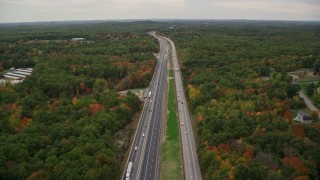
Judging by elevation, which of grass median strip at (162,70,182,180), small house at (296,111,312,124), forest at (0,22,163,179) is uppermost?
forest at (0,22,163,179)

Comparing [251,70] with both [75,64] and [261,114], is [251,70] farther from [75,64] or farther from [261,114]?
[75,64]

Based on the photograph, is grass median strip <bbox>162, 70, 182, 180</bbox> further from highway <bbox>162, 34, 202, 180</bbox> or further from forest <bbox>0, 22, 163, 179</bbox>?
forest <bbox>0, 22, 163, 179</bbox>

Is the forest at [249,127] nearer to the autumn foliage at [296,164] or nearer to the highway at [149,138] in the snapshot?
the autumn foliage at [296,164]

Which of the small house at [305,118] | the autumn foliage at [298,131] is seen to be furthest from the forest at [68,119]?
the small house at [305,118]

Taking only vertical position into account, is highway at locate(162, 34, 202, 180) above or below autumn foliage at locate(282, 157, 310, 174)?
below

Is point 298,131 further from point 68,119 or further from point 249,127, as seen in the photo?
point 68,119

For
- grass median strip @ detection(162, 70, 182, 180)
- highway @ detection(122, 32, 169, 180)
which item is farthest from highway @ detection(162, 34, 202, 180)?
highway @ detection(122, 32, 169, 180)
